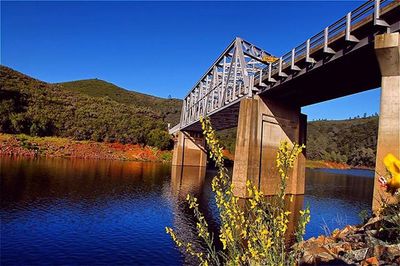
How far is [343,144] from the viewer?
517 ft

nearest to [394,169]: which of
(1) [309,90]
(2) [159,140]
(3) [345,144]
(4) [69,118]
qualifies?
(1) [309,90]

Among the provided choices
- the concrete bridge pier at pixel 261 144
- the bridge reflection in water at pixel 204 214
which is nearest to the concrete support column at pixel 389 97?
the bridge reflection in water at pixel 204 214

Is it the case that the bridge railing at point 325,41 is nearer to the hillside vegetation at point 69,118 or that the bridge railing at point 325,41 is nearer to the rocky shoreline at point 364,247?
the rocky shoreline at point 364,247

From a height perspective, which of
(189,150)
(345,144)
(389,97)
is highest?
(345,144)

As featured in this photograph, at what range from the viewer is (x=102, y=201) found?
86.2ft

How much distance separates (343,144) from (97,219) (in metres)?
153

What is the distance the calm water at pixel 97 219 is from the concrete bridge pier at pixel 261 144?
2884 millimetres

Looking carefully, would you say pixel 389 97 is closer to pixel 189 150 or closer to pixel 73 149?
pixel 189 150

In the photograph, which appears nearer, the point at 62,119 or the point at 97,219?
the point at 97,219

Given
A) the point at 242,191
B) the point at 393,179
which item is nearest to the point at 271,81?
the point at 242,191

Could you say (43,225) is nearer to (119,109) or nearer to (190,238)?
(190,238)

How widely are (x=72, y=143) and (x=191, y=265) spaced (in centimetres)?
6751

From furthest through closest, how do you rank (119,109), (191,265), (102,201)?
1. (119,109)
2. (102,201)
3. (191,265)

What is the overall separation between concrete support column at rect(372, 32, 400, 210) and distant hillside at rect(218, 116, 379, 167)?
9881cm
